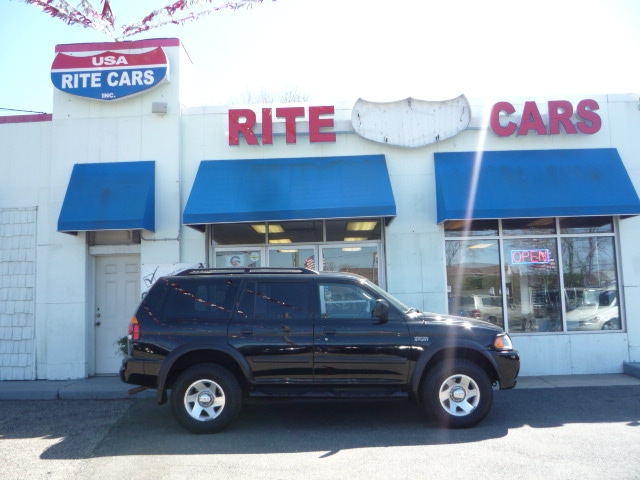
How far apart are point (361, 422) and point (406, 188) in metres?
4.94

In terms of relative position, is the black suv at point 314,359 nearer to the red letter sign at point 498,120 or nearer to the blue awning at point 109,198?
the blue awning at point 109,198

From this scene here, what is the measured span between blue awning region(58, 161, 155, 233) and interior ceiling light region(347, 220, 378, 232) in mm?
3668

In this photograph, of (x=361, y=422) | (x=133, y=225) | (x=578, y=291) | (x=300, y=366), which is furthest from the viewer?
(x=578, y=291)

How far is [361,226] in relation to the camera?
11.2 metres

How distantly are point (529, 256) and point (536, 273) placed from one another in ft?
1.12

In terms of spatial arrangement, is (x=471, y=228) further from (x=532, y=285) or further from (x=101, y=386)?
(x=101, y=386)

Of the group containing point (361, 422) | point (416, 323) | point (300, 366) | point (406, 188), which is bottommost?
point (361, 422)

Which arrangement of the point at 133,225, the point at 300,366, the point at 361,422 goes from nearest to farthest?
the point at 300,366
the point at 361,422
the point at 133,225

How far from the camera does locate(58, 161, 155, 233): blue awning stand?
1020cm

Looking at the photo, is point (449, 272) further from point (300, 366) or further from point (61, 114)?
point (61, 114)

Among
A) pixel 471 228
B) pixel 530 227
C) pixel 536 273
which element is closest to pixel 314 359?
pixel 471 228

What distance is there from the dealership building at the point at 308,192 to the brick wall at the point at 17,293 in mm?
27

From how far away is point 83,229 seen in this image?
10.2 metres

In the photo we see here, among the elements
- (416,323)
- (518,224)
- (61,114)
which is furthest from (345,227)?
(61,114)
